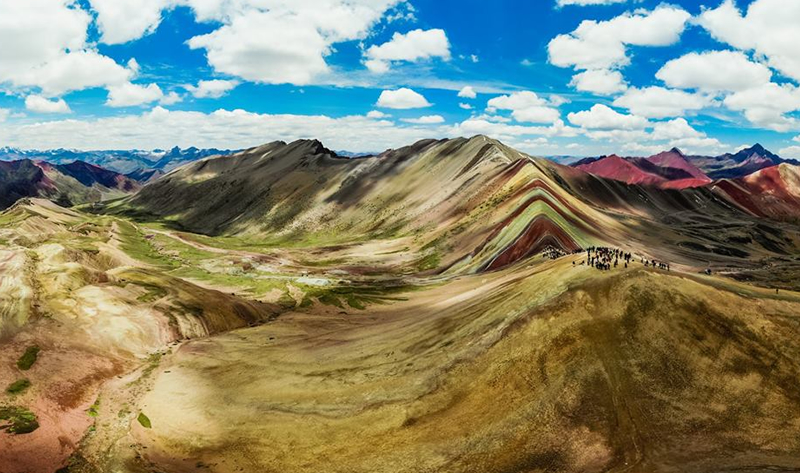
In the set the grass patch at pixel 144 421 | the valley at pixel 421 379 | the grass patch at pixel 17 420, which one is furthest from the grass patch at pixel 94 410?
the grass patch at pixel 17 420

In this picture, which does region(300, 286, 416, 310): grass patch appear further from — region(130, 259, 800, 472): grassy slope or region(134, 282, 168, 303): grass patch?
region(130, 259, 800, 472): grassy slope

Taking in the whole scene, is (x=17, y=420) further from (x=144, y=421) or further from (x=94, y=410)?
(x=144, y=421)

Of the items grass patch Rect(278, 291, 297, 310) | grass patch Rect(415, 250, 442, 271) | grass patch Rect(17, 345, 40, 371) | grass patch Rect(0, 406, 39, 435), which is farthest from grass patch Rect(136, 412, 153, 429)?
grass patch Rect(415, 250, 442, 271)

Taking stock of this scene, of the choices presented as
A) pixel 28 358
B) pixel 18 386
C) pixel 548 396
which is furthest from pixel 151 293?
pixel 548 396

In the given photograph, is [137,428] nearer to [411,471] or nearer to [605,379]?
[411,471]

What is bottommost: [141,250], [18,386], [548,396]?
[18,386]
